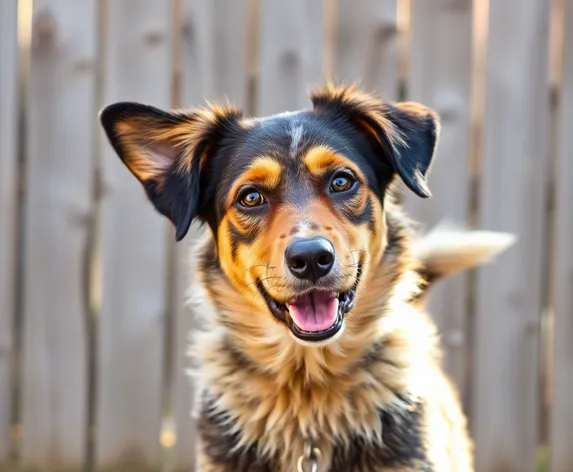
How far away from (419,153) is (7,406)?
2.36 meters

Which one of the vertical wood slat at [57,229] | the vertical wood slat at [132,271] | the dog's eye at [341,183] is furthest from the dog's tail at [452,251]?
the vertical wood slat at [57,229]

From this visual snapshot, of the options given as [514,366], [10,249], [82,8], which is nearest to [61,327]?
[10,249]

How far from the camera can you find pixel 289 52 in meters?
4.27

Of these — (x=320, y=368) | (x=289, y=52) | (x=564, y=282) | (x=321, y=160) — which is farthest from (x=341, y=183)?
(x=564, y=282)

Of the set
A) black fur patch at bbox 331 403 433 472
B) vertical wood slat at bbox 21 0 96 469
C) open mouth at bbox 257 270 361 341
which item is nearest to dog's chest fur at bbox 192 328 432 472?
black fur patch at bbox 331 403 433 472

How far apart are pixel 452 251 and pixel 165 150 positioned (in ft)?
3.84

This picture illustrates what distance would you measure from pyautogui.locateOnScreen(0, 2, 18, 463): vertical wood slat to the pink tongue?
1848 millimetres

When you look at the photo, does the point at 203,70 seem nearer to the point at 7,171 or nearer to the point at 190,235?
the point at 190,235

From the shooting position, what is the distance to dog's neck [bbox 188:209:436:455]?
10.1 ft

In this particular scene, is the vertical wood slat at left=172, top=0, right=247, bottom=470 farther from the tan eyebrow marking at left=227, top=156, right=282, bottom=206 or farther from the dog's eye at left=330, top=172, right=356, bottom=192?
the dog's eye at left=330, top=172, right=356, bottom=192

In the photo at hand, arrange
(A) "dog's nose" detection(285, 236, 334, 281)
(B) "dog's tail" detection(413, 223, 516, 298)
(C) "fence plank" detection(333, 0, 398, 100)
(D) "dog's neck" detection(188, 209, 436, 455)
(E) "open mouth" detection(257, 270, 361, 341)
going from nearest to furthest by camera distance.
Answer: (A) "dog's nose" detection(285, 236, 334, 281), (E) "open mouth" detection(257, 270, 361, 341), (D) "dog's neck" detection(188, 209, 436, 455), (B) "dog's tail" detection(413, 223, 516, 298), (C) "fence plank" detection(333, 0, 398, 100)

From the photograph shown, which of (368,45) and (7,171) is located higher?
(368,45)

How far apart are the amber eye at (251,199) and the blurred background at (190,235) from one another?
122cm

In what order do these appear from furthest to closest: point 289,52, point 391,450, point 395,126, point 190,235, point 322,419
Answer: point 190,235
point 289,52
point 395,126
point 322,419
point 391,450
